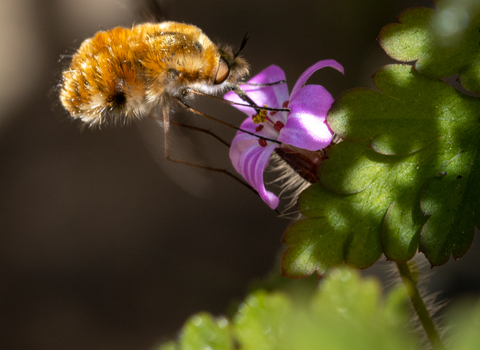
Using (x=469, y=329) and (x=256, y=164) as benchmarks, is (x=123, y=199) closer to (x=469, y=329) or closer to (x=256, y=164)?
(x=256, y=164)

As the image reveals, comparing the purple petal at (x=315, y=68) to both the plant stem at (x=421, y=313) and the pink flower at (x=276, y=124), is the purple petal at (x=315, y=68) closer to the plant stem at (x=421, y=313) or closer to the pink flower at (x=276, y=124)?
the pink flower at (x=276, y=124)

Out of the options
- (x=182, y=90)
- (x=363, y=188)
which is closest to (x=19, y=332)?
(x=182, y=90)

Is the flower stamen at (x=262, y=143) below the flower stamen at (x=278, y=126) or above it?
below

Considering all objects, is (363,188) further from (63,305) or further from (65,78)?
(63,305)

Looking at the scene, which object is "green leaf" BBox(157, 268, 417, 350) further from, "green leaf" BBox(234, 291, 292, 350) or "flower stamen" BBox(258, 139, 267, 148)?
"flower stamen" BBox(258, 139, 267, 148)

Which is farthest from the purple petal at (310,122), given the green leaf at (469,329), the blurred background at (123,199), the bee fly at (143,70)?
the blurred background at (123,199)
